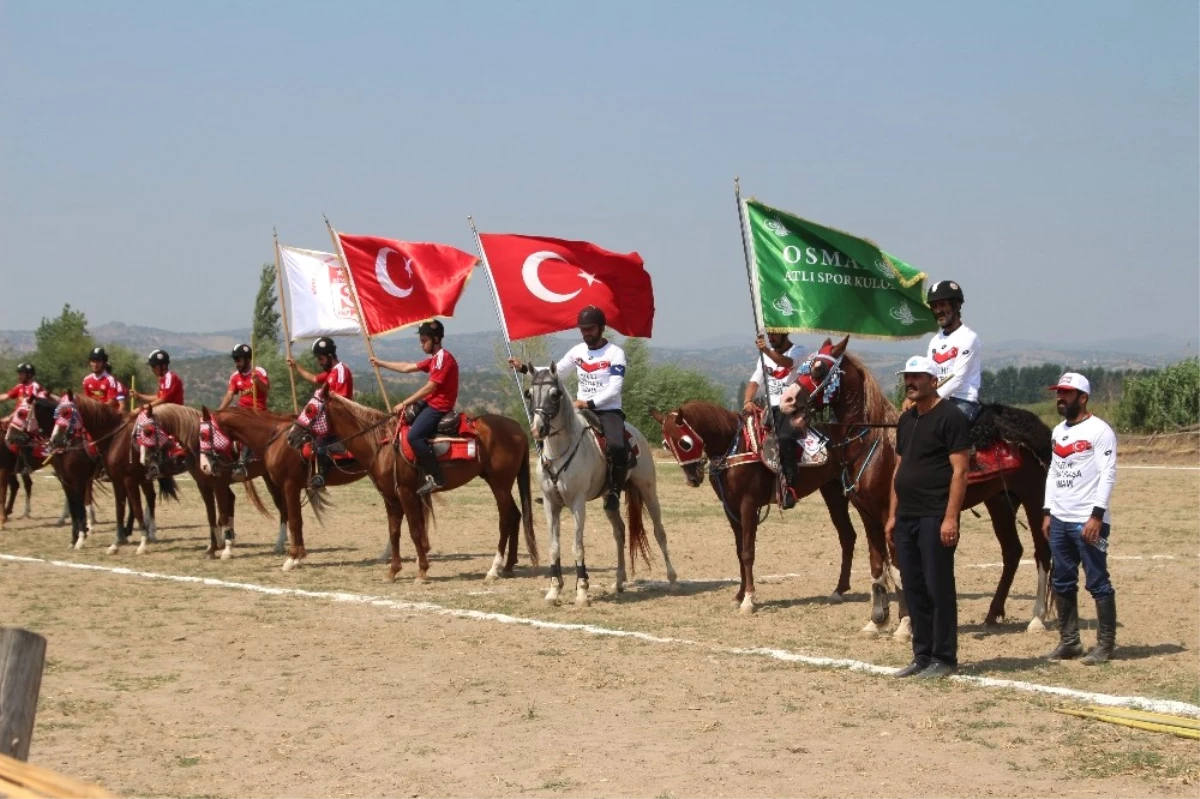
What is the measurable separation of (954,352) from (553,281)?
5.92 m

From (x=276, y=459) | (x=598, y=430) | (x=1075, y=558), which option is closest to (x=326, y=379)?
(x=276, y=459)

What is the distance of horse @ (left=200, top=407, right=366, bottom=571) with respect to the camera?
59.9 feet

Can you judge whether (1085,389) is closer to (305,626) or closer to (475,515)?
(305,626)

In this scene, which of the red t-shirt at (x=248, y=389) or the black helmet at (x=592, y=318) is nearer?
the black helmet at (x=592, y=318)

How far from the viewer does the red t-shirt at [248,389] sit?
67.5ft

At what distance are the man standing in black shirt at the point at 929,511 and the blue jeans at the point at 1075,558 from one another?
986 mm

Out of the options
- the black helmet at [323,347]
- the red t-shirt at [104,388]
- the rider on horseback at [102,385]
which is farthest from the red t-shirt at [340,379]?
the red t-shirt at [104,388]

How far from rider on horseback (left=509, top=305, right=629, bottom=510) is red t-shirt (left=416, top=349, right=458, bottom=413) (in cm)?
203

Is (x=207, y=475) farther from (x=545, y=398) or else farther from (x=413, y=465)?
(x=545, y=398)

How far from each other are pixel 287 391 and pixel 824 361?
201ft

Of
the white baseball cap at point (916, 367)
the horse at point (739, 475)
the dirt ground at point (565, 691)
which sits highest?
the white baseball cap at point (916, 367)

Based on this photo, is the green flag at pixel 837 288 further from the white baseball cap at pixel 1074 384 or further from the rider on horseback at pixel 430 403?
the rider on horseback at pixel 430 403

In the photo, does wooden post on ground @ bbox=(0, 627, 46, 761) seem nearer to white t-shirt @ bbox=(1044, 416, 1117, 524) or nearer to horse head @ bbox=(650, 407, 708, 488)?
white t-shirt @ bbox=(1044, 416, 1117, 524)

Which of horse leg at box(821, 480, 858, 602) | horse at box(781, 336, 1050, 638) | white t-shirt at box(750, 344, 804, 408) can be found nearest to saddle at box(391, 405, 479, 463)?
white t-shirt at box(750, 344, 804, 408)
